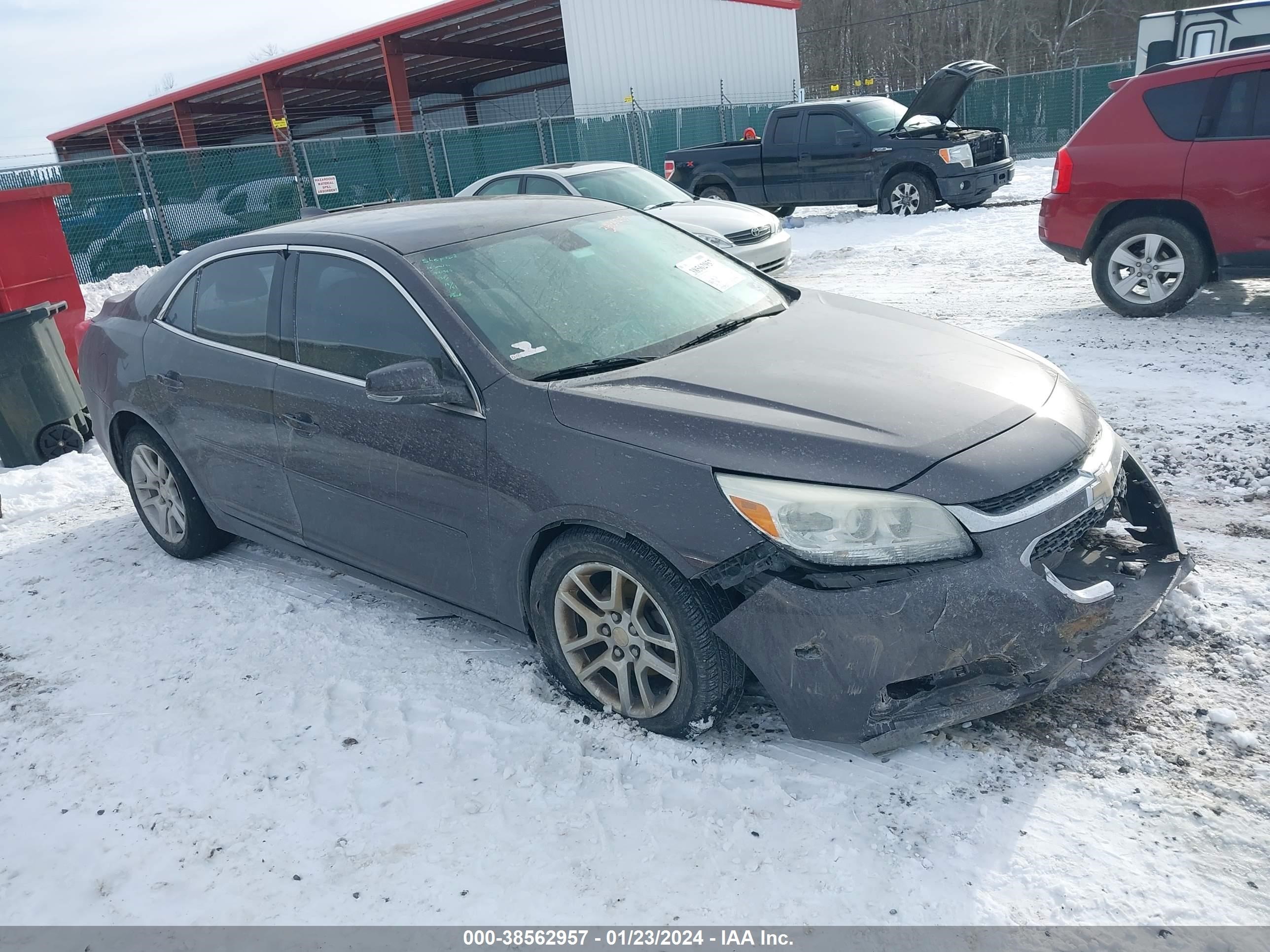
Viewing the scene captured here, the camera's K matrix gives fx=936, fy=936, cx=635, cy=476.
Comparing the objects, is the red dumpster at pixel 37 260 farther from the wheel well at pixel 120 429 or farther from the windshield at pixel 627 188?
the windshield at pixel 627 188

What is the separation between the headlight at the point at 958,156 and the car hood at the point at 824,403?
36.8ft

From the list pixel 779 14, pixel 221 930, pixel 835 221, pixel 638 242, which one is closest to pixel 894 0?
pixel 779 14

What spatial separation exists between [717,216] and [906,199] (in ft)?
17.5

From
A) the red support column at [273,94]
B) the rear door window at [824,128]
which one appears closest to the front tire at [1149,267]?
the rear door window at [824,128]

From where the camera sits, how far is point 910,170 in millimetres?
14055

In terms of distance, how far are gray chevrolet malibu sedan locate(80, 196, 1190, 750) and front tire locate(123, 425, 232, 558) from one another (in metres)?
0.27

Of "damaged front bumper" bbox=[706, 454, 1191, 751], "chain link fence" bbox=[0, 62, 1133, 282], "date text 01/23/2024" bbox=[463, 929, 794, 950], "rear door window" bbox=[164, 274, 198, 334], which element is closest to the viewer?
"date text 01/23/2024" bbox=[463, 929, 794, 950]

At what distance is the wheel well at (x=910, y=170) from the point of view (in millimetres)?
13867

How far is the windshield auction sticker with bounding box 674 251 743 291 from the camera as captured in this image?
3975 mm

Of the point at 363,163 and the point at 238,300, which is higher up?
the point at 363,163

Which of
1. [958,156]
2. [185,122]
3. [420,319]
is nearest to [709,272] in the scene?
[420,319]

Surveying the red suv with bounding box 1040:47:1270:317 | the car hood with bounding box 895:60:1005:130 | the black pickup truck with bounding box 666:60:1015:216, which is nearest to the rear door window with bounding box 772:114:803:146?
the black pickup truck with bounding box 666:60:1015:216

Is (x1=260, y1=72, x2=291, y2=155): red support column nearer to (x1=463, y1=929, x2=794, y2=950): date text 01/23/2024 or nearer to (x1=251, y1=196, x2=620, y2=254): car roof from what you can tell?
(x1=251, y1=196, x2=620, y2=254): car roof

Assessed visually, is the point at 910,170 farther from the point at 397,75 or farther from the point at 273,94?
the point at 273,94
